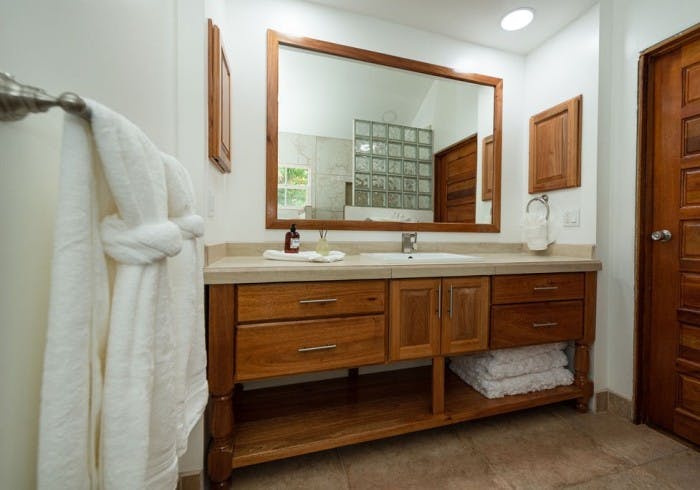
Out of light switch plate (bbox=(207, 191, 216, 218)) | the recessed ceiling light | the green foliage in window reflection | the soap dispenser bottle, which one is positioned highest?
the recessed ceiling light

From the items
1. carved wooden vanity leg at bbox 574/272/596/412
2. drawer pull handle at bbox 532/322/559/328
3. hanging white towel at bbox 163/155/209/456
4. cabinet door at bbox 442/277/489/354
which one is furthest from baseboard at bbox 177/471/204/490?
carved wooden vanity leg at bbox 574/272/596/412

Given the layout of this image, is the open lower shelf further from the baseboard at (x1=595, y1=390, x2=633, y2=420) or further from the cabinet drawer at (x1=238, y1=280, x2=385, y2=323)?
the cabinet drawer at (x1=238, y1=280, x2=385, y2=323)

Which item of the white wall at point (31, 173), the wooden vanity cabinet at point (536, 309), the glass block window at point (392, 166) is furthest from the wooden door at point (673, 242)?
the white wall at point (31, 173)

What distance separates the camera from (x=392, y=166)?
1.90m

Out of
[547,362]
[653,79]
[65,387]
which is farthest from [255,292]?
→ [653,79]

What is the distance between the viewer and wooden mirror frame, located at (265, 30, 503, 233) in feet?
5.36

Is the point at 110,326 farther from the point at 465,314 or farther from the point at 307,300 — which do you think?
the point at 465,314

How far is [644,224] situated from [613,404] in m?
1.00

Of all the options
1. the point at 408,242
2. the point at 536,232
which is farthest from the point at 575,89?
the point at 408,242

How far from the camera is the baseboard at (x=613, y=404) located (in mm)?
1625

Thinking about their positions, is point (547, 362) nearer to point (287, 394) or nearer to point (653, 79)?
point (287, 394)

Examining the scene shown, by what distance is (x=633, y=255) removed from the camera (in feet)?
5.26

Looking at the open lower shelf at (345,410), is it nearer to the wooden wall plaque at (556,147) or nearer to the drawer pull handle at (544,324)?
the drawer pull handle at (544,324)

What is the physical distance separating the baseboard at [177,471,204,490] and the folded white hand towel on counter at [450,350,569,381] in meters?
1.35
